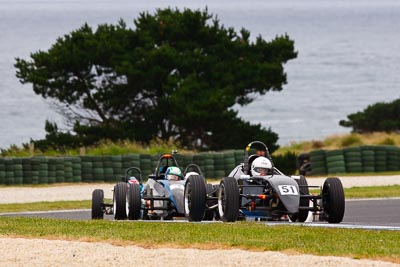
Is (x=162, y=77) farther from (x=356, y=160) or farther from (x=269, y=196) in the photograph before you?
(x=269, y=196)

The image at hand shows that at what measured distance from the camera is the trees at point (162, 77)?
164 feet

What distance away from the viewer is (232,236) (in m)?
15.6

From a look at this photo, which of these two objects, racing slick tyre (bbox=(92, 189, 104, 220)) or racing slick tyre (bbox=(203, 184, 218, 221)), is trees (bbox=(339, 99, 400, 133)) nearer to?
racing slick tyre (bbox=(92, 189, 104, 220))

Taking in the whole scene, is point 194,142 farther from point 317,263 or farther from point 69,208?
point 317,263

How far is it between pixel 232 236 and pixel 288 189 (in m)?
3.59

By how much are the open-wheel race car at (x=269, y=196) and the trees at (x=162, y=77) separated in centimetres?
2881

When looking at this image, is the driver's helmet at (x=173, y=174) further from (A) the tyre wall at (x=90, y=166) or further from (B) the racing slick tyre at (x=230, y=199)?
(A) the tyre wall at (x=90, y=166)

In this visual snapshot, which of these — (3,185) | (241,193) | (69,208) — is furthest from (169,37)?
(241,193)

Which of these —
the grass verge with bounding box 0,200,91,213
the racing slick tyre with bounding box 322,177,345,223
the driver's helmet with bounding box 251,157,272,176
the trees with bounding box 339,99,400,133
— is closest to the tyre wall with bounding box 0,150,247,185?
the grass verge with bounding box 0,200,91,213

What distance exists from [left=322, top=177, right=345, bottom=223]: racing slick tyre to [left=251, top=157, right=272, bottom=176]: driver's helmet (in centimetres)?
104

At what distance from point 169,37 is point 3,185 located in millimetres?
16587

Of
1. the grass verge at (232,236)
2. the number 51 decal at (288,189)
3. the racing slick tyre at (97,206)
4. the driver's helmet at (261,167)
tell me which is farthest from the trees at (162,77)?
the grass verge at (232,236)

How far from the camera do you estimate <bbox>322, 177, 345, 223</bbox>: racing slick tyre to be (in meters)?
19.4

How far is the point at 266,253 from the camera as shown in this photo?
13.8m
